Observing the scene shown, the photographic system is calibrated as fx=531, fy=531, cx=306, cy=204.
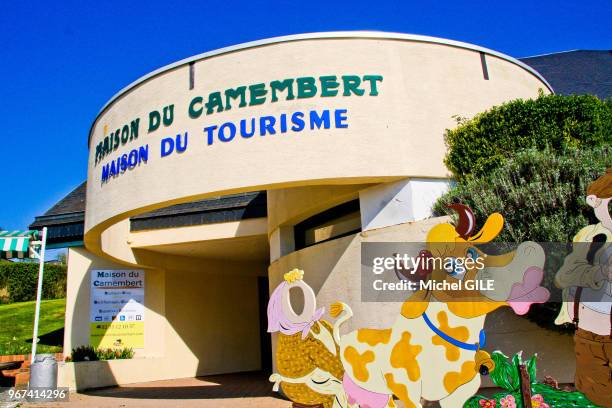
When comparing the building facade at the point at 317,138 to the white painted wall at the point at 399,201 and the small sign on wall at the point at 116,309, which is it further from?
the small sign on wall at the point at 116,309

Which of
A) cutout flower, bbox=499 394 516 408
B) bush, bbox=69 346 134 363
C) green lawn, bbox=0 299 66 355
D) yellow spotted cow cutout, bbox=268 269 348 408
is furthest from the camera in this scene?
green lawn, bbox=0 299 66 355

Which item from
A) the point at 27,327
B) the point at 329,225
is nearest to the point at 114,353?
the point at 27,327

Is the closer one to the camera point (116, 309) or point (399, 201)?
point (399, 201)

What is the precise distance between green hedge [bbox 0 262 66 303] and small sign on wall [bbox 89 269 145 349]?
46.2 ft

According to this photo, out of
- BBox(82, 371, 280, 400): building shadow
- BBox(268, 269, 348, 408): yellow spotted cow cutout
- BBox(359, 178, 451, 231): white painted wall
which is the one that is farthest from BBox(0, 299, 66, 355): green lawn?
BBox(268, 269, 348, 408): yellow spotted cow cutout

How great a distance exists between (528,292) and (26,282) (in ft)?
92.3

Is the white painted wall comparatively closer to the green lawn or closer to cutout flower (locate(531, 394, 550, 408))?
cutout flower (locate(531, 394, 550, 408))

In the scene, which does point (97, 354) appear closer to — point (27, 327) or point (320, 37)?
point (27, 327)

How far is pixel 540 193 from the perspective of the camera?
7.29 m

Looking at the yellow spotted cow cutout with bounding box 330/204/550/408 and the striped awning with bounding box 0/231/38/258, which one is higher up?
the striped awning with bounding box 0/231/38/258

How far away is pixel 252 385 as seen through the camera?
13.7m

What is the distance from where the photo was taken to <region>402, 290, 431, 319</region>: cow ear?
6.03 meters

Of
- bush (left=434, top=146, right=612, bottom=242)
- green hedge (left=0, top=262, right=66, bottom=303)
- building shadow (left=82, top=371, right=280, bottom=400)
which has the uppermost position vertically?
green hedge (left=0, top=262, right=66, bottom=303)

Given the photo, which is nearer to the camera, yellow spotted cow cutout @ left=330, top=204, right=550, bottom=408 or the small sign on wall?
yellow spotted cow cutout @ left=330, top=204, right=550, bottom=408
